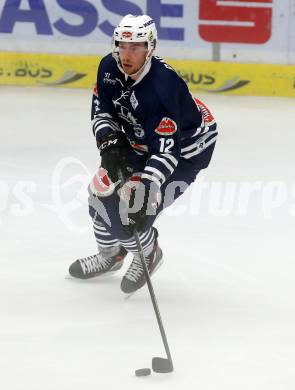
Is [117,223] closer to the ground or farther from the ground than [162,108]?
closer to the ground

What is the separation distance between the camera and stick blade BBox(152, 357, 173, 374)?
11.5ft

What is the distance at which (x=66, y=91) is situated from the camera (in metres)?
8.77

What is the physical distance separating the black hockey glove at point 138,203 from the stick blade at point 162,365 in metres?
0.70

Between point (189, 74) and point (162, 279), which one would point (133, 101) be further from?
point (189, 74)

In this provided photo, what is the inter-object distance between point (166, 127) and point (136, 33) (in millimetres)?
382

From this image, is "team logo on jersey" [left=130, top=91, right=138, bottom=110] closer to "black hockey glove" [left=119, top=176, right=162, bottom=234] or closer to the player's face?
the player's face

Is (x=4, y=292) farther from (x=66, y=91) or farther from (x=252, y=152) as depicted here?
(x=66, y=91)

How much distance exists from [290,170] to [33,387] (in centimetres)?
366

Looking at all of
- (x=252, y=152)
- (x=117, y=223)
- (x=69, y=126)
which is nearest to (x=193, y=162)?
(x=117, y=223)

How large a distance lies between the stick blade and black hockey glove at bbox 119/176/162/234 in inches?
27.4

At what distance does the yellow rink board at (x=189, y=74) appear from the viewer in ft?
28.8

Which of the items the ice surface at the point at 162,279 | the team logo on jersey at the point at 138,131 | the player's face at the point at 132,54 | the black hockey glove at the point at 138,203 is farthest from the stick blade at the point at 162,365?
the player's face at the point at 132,54

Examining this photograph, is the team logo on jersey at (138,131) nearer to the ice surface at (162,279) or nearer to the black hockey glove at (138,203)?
the black hockey glove at (138,203)

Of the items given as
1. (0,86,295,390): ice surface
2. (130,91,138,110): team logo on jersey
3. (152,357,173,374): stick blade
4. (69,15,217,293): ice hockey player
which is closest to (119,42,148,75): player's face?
(69,15,217,293): ice hockey player
